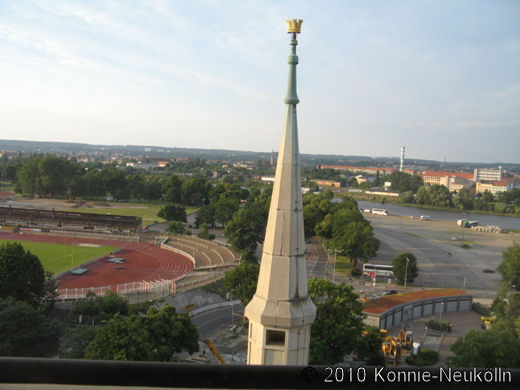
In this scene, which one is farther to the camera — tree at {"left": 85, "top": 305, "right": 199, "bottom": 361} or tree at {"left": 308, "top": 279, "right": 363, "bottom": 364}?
tree at {"left": 308, "top": 279, "right": 363, "bottom": 364}

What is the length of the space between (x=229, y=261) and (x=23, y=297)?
18.1 meters

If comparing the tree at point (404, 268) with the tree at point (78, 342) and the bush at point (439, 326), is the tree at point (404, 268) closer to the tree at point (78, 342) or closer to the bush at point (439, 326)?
the bush at point (439, 326)

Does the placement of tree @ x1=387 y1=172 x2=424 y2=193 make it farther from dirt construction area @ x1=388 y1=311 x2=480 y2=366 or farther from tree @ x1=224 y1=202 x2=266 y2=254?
dirt construction area @ x1=388 y1=311 x2=480 y2=366

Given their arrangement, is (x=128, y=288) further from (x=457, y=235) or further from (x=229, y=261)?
(x=457, y=235)

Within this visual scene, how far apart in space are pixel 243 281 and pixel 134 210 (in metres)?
44.0

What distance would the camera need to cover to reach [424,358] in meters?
20.5

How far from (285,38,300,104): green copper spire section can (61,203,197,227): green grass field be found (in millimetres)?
50655

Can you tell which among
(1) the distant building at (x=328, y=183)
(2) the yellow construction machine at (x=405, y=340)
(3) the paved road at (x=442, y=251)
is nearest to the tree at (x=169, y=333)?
(2) the yellow construction machine at (x=405, y=340)

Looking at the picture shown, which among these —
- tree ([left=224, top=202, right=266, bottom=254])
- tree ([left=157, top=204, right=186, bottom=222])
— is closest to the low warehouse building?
tree ([left=224, top=202, right=266, bottom=254])

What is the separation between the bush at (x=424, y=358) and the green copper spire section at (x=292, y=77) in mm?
18537

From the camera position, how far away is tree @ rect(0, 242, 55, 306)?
20.5 metres

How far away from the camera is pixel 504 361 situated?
16188 mm

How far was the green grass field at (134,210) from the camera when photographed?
57622 mm

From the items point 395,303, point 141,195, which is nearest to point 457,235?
point 395,303
